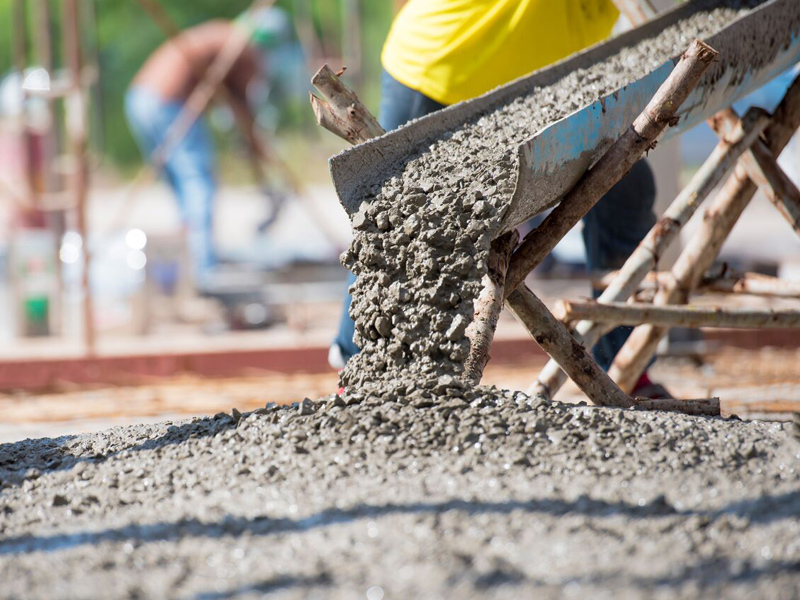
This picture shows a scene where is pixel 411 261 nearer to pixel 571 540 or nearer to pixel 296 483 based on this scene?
pixel 296 483

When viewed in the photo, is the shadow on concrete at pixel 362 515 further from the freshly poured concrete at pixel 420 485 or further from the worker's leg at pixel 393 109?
the worker's leg at pixel 393 109

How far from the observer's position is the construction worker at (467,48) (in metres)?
3.02

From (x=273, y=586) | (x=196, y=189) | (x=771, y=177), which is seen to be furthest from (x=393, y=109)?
(x=196, y=189)

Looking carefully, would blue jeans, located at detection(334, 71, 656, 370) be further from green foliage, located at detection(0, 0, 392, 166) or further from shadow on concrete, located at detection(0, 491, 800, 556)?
green foliage, located at detection(0, 0, 392, 166)

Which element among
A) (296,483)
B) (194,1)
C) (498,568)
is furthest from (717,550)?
(194,1)

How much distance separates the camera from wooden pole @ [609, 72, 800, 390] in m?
3.16

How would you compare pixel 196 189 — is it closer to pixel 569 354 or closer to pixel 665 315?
pixel 665 315

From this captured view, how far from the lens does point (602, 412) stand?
84.9 inches

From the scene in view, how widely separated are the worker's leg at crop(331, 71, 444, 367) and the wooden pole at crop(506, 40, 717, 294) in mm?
742

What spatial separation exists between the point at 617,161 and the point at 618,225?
999 millimetres

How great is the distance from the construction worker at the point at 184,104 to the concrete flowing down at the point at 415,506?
490 cm

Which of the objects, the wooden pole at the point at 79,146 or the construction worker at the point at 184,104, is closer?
the wooden pole at the point at 79,146

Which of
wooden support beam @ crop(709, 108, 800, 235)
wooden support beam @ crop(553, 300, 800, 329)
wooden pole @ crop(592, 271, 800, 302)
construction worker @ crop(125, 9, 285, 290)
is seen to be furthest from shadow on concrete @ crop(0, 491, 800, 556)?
construction worker @ crop(125, 9, 285, 290)

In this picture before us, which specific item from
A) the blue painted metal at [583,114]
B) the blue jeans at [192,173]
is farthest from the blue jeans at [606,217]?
the blue jeans at [192,173]
